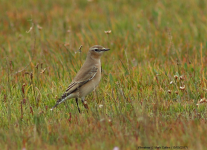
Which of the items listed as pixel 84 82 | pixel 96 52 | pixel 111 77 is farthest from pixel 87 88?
pixel 96 52

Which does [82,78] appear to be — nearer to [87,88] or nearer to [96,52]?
[87,88]

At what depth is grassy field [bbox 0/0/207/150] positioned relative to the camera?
16.2ft

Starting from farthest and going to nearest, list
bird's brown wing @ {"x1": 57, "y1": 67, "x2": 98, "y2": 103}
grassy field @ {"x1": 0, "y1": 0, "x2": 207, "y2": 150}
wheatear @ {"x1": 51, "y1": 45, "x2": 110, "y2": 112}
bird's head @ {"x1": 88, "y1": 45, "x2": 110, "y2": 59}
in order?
bird's head @ {"x1": 88, "y1": 45, "x2": 110, "y2": 59} → bird's brown wing @ {"x1": 57, "y1": 67, "x2": 98, "y2": 103} → wheatear @ {"x1": 51, "y1": 45, "x2": 110, "y2": 112} → grassy field @ {"x1": 0, "y1": 0, "x2": 207, "y2": 150}

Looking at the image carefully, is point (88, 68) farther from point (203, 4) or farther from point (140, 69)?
point (203, 4)

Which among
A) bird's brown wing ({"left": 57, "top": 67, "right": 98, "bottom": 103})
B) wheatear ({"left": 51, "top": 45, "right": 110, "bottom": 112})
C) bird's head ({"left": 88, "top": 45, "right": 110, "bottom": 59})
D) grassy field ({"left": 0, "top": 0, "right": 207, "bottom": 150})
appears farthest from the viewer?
bird's head ({"left": 88, "top": 45, "right": 110, "bottom": 59})

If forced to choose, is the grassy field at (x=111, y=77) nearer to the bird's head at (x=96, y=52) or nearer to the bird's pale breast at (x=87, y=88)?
the bird's pale breast at (x=87, y=88)

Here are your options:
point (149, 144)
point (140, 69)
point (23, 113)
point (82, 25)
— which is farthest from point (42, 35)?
point (149, 144)

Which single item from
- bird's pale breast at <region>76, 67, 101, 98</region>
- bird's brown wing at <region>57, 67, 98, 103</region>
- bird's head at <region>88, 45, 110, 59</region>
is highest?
bird's head at <region>88, 45, 110, 59</region>

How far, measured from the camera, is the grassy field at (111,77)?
4.94m

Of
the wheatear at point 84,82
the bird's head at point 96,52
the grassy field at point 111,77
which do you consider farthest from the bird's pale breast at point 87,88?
the bird's head at point 96,52

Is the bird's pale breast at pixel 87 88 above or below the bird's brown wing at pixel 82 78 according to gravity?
below

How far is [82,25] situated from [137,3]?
3182 mm

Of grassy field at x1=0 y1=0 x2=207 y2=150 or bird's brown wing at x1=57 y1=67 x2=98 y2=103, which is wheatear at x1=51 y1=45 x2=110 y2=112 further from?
grassy field at x1=0 y1=0 x2=207 y2=150

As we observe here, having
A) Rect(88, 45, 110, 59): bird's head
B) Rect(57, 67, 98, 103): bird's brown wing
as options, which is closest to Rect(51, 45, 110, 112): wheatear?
Rect(57, 67, 98, 103): bird's brown wing
